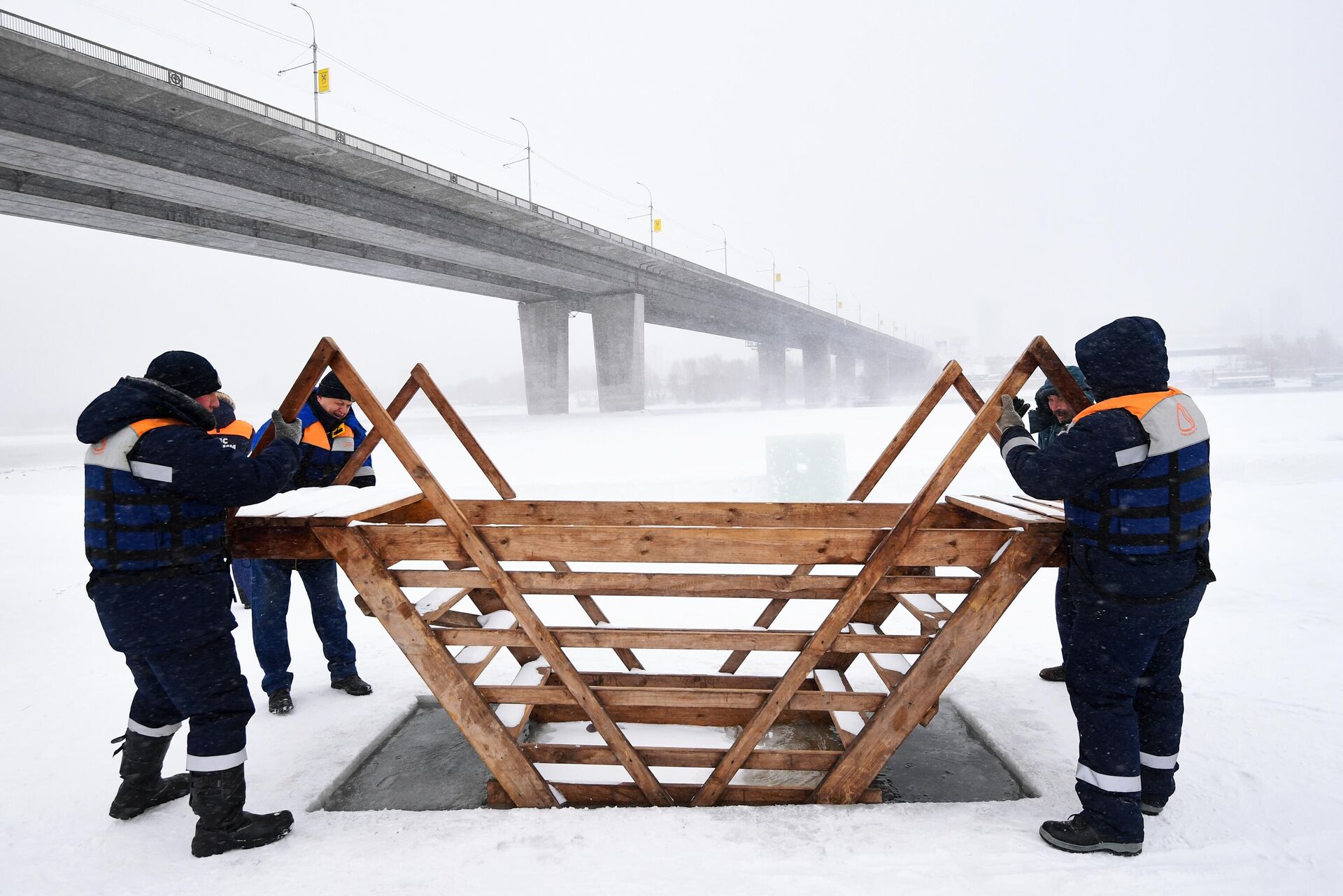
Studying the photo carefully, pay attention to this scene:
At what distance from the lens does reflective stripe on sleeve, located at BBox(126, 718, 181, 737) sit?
114 inches

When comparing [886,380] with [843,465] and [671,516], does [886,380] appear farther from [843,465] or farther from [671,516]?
[671,516]

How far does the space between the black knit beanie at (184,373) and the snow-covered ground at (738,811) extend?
72.0 inches

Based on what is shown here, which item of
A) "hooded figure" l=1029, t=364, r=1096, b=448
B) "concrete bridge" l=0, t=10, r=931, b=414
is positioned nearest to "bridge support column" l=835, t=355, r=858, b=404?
"concrete bridge" l=0, t=10, r=931, b=414

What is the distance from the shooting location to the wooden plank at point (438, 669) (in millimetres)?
2775

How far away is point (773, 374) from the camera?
5653 centimetres

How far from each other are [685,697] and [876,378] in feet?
294

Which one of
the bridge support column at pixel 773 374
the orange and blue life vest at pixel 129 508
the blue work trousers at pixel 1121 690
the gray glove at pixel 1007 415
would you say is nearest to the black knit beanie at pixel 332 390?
the orange and blue life vest at pixel 129 508

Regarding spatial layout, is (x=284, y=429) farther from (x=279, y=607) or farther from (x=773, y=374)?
(x=773, y=374)

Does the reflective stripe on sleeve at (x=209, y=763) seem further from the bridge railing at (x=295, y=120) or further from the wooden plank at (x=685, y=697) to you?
the bridge railing at (x=295, y=120)

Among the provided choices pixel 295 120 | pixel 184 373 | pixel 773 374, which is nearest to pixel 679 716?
pixel 184 373

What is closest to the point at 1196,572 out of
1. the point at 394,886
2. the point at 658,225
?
the point at 394,886

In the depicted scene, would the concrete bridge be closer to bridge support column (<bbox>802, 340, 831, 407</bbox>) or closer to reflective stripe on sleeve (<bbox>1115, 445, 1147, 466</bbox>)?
reflective stripe on sleeve (<bbox>1115, 445, 1147, 466</bbox>)

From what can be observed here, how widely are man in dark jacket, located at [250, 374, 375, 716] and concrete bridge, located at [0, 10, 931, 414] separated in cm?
1488

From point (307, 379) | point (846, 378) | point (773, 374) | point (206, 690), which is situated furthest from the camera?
point (846, 378)
